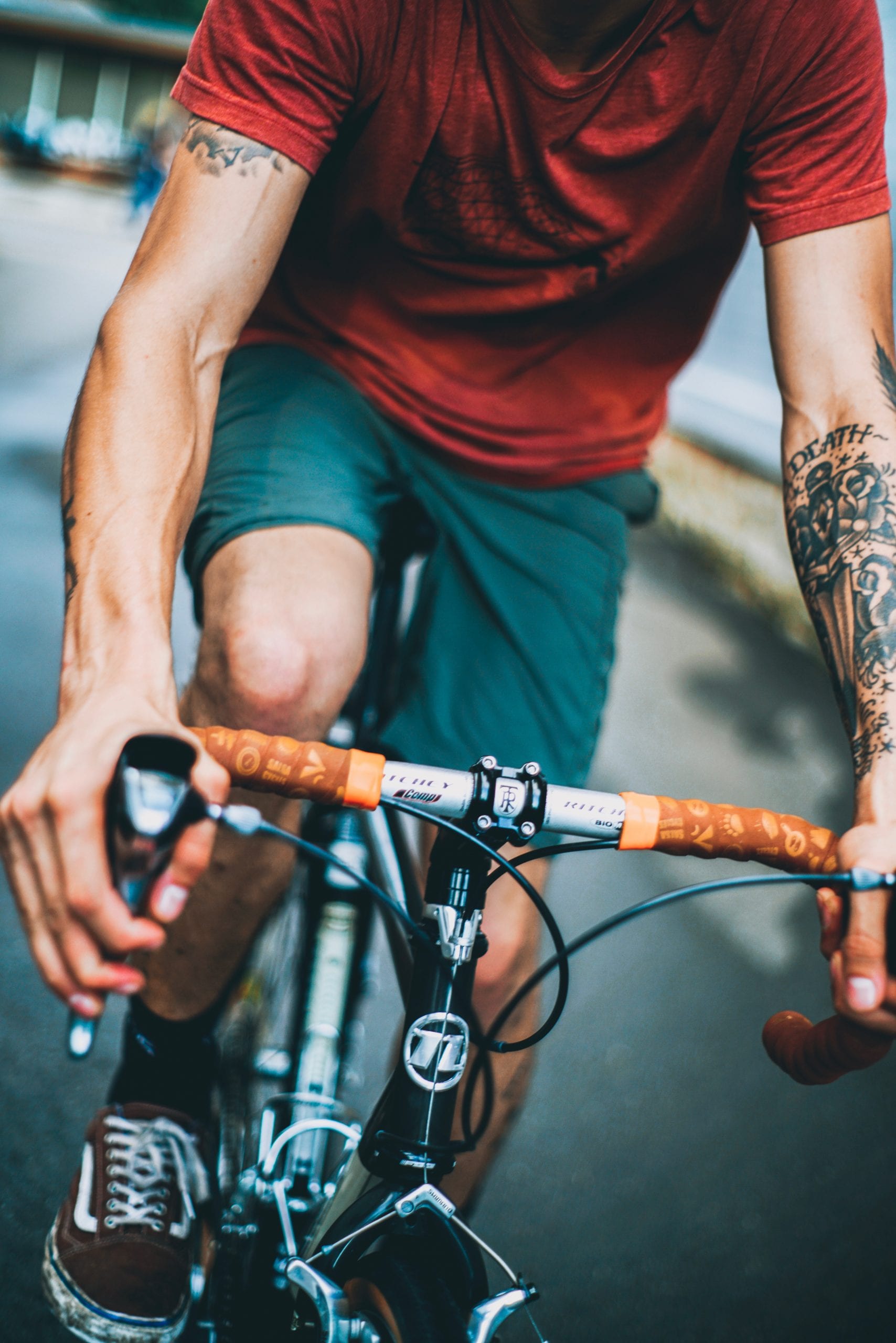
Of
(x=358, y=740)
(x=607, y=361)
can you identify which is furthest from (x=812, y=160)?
(x=358, y=740)

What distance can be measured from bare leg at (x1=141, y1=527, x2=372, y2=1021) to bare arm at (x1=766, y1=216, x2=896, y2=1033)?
2.25ft

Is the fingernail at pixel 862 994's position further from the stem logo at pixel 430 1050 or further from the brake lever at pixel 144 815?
the brake lever at pixel 144 815

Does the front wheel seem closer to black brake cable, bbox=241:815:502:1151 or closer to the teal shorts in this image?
black brake cable, bbox=241:815:502:1151

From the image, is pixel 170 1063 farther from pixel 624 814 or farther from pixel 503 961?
pixel 624 814

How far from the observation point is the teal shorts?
5.80 feet

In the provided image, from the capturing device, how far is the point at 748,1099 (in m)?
2.98

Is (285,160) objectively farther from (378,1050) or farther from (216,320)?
(378,1050)

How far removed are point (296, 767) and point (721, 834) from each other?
440 mm

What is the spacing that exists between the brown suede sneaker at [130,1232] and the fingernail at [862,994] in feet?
3.97

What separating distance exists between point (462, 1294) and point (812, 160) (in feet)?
5.51

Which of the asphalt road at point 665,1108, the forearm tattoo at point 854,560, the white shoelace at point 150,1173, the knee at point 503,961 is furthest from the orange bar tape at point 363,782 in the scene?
the asphalt road at point 665,1108

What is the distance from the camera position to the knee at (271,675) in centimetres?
148

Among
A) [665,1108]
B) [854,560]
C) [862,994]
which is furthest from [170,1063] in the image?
[665,1108]

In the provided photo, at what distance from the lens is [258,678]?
148 centimetres
